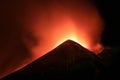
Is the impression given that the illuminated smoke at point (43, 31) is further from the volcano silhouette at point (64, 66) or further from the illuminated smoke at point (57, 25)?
the volcano silhouette at point (64, 66)

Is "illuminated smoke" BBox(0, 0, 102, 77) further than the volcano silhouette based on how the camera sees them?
Yes

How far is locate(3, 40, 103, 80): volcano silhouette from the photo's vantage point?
2701 millimetres

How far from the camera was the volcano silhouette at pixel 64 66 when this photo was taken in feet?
8.86

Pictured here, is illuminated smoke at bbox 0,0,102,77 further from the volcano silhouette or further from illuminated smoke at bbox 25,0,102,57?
the volcano silhouette

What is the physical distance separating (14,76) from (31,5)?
1572 millimetres

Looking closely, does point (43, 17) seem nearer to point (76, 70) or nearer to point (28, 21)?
point (28, 21)

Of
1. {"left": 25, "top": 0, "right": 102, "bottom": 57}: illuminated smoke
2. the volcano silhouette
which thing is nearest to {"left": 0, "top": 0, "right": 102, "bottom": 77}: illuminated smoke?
{"left": 25, "top": 0, "right": 102, "bottom": 57}: illuminated smoke

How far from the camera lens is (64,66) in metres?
2.83

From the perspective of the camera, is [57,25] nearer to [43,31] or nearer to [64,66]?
[43,31]

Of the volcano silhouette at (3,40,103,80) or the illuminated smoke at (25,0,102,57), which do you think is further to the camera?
the illuminated smoke at (25,0,102,57)

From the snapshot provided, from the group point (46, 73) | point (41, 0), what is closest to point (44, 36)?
point (41, 0)

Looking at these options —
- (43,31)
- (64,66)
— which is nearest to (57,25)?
(43,31)

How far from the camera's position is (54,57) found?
2896 millimetres

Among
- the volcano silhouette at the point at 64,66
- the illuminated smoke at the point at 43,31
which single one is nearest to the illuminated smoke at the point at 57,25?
the illuminated smoke at the point at 43,31
